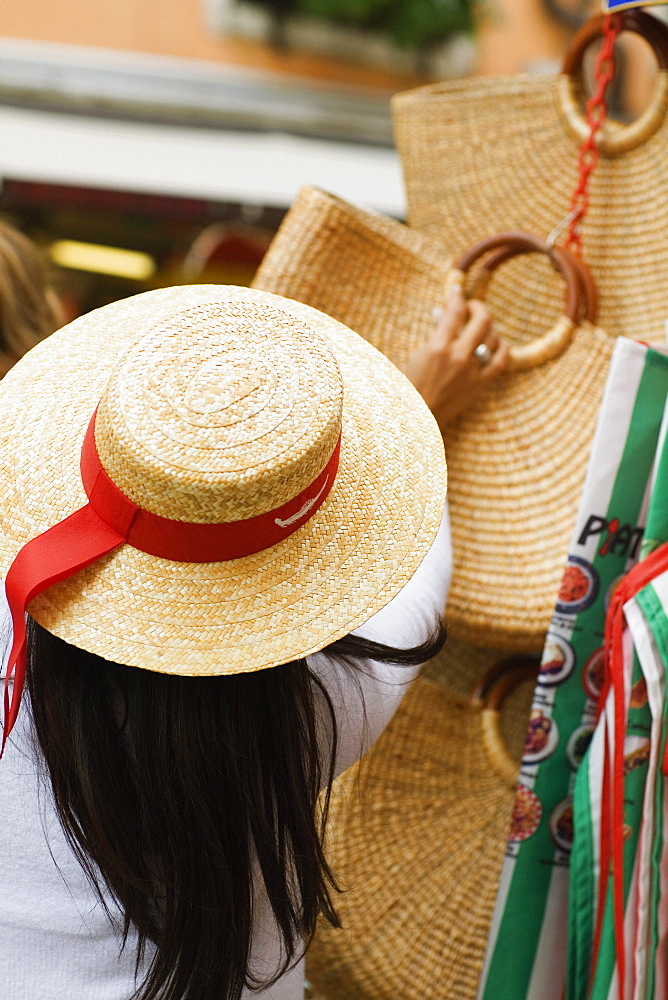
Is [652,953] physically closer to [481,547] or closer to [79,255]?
[481,547]

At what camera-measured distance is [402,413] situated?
31.4 inches

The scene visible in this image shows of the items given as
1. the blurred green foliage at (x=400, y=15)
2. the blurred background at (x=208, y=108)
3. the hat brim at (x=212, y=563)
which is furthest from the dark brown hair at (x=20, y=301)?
the blurred green foliage at (x=400, y=15)

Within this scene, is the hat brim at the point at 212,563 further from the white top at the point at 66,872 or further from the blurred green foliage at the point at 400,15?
the blurred green foliage at the point at 400,15

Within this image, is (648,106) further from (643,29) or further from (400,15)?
(400,15)

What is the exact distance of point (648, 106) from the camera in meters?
1.07

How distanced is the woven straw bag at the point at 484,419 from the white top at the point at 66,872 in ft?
0.71

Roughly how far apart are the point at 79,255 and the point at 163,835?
3596 millimetres

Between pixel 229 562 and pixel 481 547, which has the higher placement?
pixel 229 562

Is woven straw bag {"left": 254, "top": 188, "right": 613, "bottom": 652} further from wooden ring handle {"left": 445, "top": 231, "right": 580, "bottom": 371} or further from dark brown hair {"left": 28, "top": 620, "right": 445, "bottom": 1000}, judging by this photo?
dark brown hair {"left": 28, "top": 620, "right": 445, "bottom": 1000}

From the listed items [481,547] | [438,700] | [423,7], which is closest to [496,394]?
[481,547]

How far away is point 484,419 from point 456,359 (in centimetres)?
11

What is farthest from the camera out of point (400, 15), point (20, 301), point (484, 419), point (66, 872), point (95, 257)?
point (400, 15)

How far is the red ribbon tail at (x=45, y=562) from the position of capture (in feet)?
2.01

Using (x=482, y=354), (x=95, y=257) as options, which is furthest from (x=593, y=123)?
(x=95, y=257)
